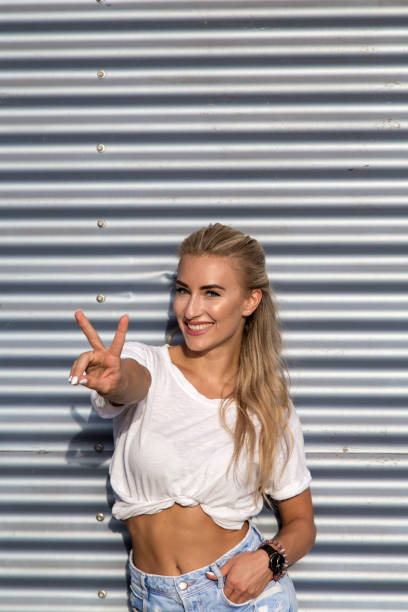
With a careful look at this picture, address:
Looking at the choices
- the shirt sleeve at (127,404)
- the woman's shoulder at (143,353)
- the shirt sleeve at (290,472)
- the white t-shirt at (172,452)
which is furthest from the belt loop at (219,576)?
the woman's shoulder at (143,353)

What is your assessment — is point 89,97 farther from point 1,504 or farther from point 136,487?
point 1,504

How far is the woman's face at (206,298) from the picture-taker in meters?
2.28

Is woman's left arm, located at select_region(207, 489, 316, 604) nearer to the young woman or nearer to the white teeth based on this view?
the young woman

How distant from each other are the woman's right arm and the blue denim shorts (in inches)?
30.0

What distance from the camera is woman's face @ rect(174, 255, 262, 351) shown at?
2.28m

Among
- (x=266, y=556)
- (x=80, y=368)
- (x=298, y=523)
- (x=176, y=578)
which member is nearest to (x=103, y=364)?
(x=80, y=368)

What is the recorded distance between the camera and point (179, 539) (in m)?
2.19

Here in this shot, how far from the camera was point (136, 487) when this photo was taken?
7.33 feet

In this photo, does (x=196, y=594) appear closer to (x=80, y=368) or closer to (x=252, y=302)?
(x=80, y=368)

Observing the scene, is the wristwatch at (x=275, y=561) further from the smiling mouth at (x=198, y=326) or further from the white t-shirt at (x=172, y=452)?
the smiling mouth at (x=198, y=326)

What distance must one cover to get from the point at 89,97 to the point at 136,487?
1.84 meters

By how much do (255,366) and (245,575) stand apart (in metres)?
0.84

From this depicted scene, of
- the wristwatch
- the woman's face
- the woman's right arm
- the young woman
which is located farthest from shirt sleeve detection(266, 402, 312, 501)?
the woman's right arm

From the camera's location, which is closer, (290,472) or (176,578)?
(176,578)
